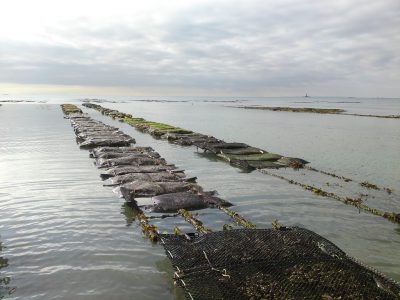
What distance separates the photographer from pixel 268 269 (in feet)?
25.1

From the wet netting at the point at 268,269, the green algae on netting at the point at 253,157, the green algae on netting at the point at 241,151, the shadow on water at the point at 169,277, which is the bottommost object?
the shadow on water at the point at 169,277

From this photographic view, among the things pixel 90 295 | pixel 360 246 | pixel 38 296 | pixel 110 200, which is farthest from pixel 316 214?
pixel 38 296

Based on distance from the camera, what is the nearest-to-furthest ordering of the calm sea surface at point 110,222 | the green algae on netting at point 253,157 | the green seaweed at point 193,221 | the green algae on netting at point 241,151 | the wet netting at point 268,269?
the wet netting at point 268,269 → the calm sea surface at point 110,222 → the green seaweed at point 193,221 → the green algae on netting at point 253,157 → the green algae on netting at point 241,151

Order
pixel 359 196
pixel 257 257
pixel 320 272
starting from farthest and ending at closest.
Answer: pixel 359 196
pixel 257 257
pixel 320 272

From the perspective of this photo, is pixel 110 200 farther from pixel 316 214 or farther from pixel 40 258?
pixel 316 214

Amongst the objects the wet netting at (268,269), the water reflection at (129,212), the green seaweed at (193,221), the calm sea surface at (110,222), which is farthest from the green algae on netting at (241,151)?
the wet netting at (268,269)

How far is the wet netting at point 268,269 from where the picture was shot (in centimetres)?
686

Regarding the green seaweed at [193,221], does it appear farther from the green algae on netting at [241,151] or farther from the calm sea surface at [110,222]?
the green algae on netting at [241,151]

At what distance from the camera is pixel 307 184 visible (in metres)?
18.1

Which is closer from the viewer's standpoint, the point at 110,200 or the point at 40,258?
the point at 40,258

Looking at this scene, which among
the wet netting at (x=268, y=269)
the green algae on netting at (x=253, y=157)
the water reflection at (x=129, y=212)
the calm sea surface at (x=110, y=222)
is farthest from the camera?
the green algae on netting at (x=253, y=157)

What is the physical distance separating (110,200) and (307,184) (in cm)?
916

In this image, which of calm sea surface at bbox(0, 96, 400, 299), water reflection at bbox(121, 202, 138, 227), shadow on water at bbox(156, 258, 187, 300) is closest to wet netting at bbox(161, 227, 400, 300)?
shadow on water at bbox(156, 258, 187, 300)

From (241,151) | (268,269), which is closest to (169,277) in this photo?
(268,269)
